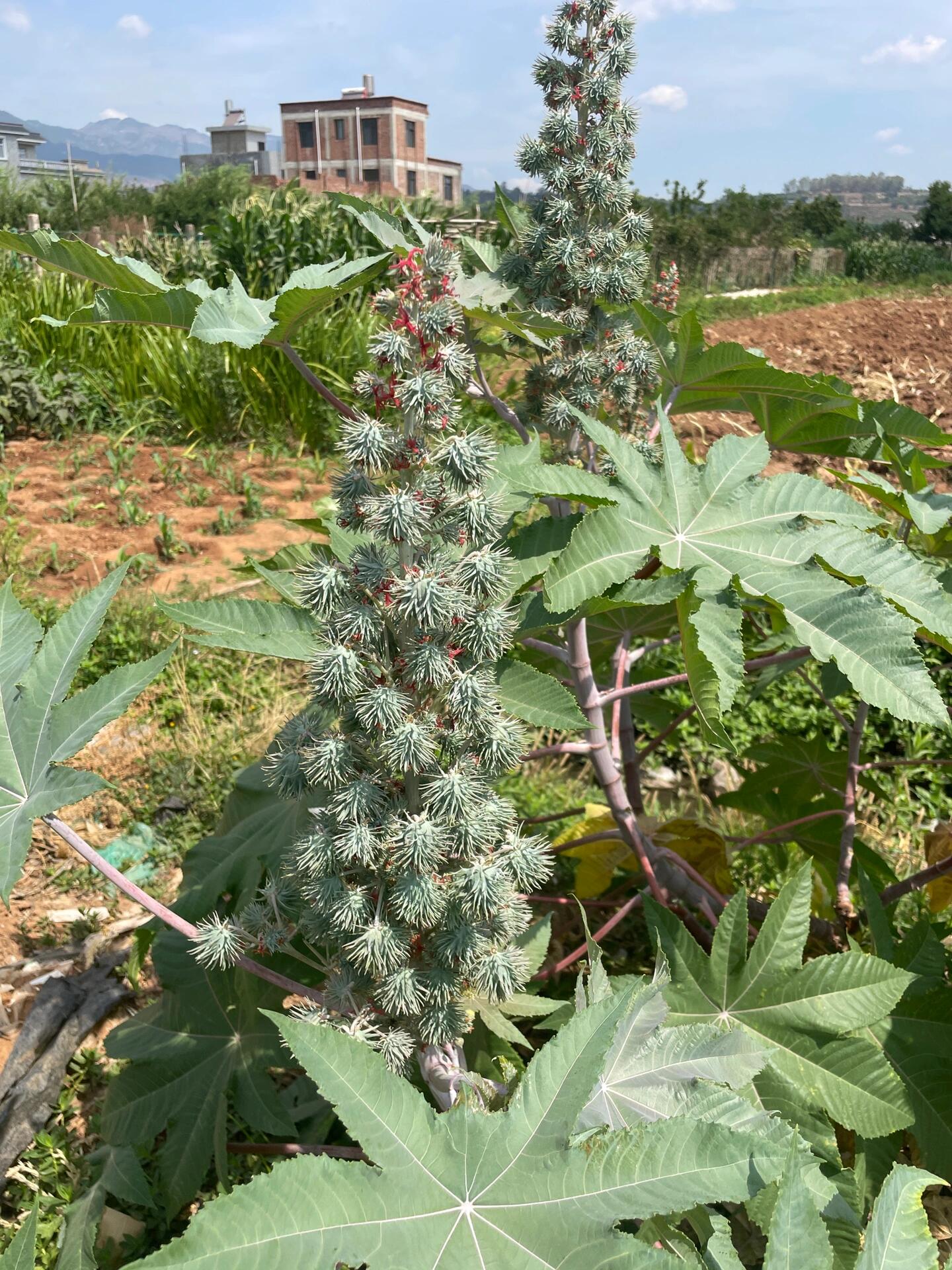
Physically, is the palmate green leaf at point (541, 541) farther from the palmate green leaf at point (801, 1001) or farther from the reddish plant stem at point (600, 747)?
the palmate green leaf at point (801, 1001)

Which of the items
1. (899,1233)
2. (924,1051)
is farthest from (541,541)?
(924,1051)

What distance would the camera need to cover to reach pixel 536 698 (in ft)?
5.02

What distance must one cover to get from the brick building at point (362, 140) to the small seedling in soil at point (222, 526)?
6967cm

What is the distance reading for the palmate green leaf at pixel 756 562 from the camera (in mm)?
1449

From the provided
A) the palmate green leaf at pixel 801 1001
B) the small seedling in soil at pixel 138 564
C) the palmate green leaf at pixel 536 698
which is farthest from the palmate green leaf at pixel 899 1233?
the small seedling in soil at pixel 138 564

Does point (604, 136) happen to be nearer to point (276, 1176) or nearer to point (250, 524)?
point (276, 1176)

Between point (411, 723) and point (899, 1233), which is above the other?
point (411, 723)

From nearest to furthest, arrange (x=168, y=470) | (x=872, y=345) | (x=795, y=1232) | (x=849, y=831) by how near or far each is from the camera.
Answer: (x=795, y=1232)
(x=849, y=831)
(x=168, y=470)
(x=872, y=345)

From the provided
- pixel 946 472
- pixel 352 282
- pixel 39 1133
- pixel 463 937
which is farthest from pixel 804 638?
pixel 946 472

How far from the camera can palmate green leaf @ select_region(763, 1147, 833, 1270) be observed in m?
0.99

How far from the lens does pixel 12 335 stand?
332 inches

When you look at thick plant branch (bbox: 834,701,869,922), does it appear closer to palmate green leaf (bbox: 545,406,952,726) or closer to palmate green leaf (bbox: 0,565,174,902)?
palmate green leaf (bbox: 545,406,952,726)

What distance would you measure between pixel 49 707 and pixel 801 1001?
1275 millimetres

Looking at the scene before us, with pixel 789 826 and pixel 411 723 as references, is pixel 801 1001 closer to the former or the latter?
pixel 789 826
